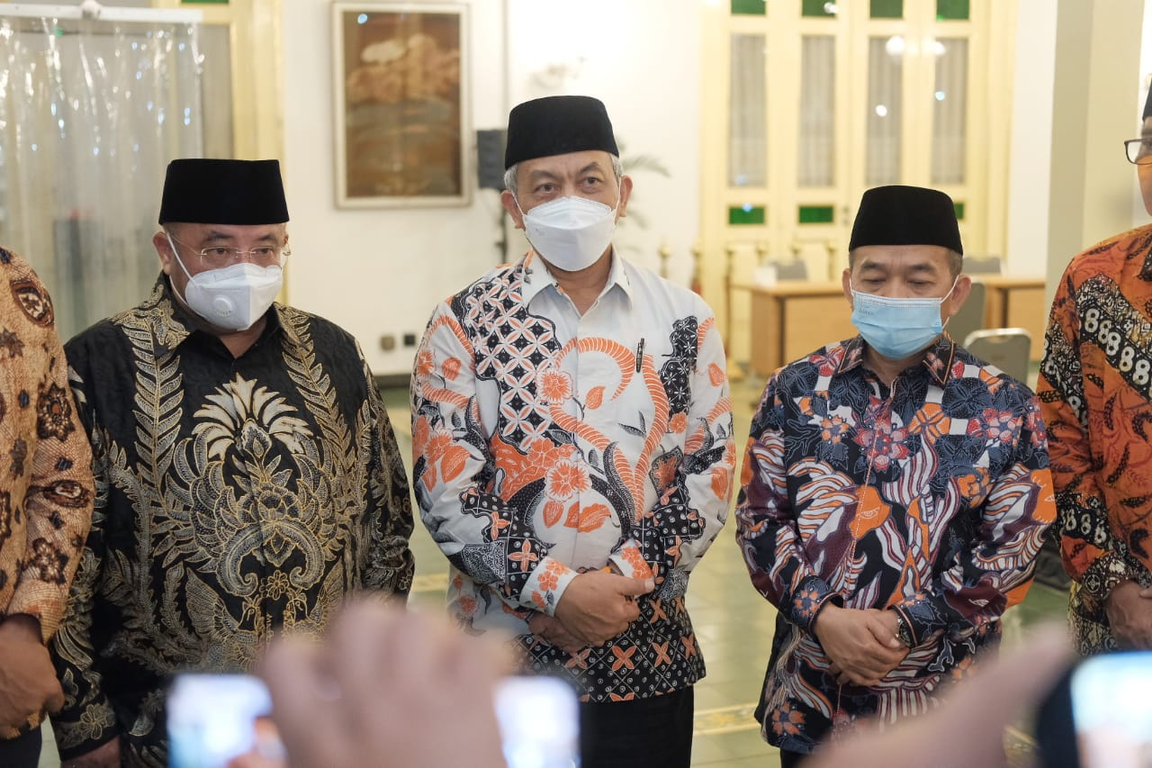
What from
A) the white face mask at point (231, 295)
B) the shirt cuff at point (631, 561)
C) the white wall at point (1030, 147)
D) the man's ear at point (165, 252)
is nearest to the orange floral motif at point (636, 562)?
the shirt cuff at point (631, 561)

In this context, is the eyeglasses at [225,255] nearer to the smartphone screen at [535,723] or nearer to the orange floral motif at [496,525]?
the orange floral motif at [496,525]

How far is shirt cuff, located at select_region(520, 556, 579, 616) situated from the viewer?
7.27ft

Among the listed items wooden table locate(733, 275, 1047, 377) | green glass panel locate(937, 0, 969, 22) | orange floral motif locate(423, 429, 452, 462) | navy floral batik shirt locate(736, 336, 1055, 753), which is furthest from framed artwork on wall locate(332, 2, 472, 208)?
navy floral batik shirt locate(736, 336, 1055, 753)

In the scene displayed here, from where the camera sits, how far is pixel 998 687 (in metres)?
0.56

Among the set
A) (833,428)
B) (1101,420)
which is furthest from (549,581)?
(1101,420)

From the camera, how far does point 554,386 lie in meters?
2.34

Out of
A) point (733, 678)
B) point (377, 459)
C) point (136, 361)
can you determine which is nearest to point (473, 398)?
point (377, 459)

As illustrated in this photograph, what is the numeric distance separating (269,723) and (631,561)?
68.0 inches

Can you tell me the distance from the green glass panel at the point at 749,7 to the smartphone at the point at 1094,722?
1161 centimetres

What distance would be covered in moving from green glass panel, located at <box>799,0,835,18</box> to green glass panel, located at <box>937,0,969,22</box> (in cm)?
125

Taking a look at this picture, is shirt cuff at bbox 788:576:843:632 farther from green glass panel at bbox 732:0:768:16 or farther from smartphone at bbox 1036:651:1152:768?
green glass panel at bbox 732:0:768:16

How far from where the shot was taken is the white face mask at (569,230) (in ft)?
7.89

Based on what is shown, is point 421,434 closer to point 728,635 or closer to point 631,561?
point 631,561

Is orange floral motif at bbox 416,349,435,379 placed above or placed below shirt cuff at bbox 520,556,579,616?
above
